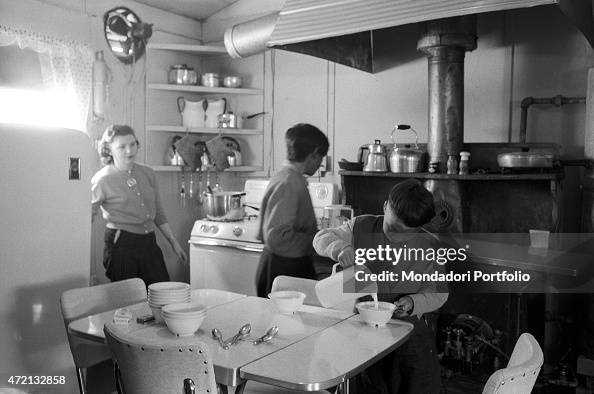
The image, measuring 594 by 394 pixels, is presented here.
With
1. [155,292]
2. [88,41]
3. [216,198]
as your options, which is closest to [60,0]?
[88,41]

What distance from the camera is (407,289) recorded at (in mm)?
2217

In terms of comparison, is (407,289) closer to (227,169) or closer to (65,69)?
(227,169)

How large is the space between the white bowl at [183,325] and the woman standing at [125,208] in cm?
156

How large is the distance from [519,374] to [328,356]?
0.54 meters

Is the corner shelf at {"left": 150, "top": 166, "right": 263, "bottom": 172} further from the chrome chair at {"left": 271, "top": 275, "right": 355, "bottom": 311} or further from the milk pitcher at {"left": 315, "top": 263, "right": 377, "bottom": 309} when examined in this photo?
the milk pitcher at {"left": 315, "top": 263, "right": 377, "bottom": 309}

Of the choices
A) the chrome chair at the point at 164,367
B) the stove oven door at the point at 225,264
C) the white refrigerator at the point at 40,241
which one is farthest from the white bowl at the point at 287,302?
the stove oven door at the point at 225,264

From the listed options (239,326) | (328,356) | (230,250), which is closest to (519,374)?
(328,356)

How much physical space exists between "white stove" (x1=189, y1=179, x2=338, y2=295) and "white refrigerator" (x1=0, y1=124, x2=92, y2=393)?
1.35 m

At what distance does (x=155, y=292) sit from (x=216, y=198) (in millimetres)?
2492

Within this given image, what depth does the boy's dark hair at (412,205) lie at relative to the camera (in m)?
2.09

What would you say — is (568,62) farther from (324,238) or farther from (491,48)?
(324,238)

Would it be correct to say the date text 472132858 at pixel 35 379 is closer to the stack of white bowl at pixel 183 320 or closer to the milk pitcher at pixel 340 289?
the stack of white bowl at pixel 183 320

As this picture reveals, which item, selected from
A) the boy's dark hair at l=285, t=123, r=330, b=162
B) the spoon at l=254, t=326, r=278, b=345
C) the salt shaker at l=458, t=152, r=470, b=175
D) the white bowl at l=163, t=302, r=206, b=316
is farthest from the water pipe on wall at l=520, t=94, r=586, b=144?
the white bowl at l=163, t=302, r=206, b=316

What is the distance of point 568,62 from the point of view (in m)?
3.41
